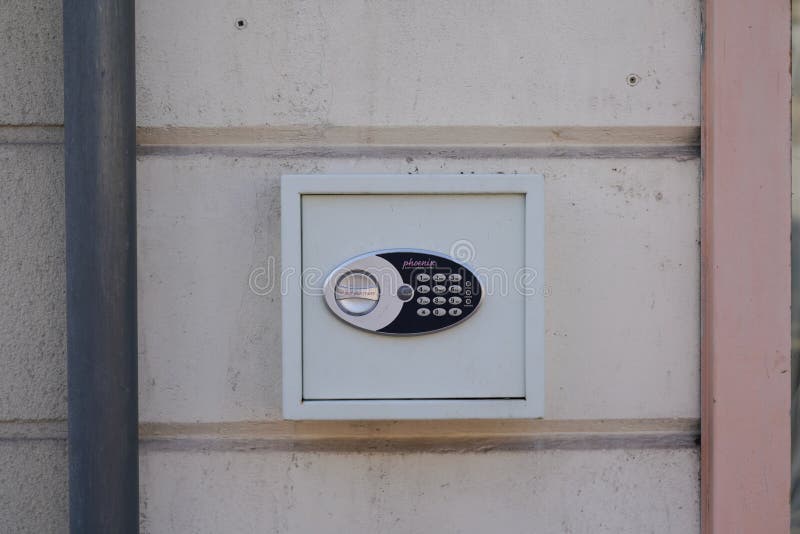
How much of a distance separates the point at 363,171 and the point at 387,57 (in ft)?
0.69

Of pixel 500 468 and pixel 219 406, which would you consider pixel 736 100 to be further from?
pixel 219 406

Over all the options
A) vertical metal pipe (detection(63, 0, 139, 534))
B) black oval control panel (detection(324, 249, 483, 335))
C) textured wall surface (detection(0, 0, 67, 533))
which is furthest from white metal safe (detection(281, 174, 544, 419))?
textured wall surface (detection(0, 0, 67, 533))

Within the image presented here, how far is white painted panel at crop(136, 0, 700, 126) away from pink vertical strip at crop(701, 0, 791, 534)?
113 millimetres

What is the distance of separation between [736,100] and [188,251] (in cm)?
102

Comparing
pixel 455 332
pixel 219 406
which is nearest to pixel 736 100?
pixel 455 332

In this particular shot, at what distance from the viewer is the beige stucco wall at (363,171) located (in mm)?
1183

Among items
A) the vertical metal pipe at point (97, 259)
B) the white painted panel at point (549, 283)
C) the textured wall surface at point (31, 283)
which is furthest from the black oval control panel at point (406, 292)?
the textured wall surface at point (31, 283)

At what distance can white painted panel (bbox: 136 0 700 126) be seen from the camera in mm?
1180

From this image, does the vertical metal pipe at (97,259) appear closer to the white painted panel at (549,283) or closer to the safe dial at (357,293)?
the white painted panel at (549,283)

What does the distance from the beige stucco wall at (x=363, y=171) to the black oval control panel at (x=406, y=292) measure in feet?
0.64

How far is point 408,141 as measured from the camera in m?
1.19

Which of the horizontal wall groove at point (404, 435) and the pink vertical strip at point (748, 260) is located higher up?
the pink vertical strip at point (748, 260)

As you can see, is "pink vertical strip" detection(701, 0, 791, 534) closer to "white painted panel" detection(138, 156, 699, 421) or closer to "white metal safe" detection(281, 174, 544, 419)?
"white painted panel" detection(138, 156, 699, 421)

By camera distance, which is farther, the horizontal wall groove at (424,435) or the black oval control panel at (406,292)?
the horizontal wall groove at (424,435)
